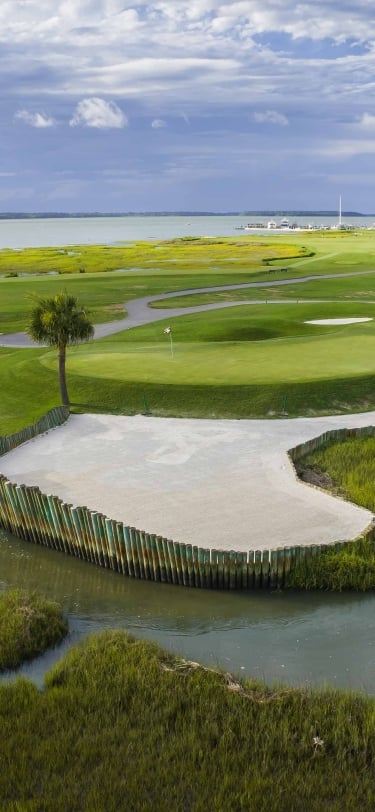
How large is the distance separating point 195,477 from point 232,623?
26.4 feet

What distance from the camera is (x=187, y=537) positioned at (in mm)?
21547

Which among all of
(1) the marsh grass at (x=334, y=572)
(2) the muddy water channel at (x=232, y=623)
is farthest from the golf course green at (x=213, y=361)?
(1) the marsh grass at (x=334, y=572)

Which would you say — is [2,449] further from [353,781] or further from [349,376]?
[353,781]

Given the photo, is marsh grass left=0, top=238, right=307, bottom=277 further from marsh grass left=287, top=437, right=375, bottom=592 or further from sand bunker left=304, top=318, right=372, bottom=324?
marsh grass left=287, top=437, right=375, bottom=592

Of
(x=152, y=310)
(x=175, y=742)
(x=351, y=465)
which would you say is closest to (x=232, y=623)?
(x=175, y=742)

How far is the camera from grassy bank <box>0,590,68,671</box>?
1702 cm

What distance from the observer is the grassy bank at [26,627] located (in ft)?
55.8

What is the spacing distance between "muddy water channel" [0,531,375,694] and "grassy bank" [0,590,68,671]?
0.29 meters

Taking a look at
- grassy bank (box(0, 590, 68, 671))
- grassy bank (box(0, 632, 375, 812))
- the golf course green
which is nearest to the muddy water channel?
grassy bank (box(0, 590, 68, 671))

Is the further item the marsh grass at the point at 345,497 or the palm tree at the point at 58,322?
the palm tree at the point at 58,322

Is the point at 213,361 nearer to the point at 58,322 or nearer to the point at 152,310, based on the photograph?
the point at 58,322

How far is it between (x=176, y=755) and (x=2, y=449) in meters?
18.9

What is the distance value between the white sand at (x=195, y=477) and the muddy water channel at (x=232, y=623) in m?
1.76

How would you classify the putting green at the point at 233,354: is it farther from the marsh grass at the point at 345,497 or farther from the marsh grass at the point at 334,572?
the marsh grass at the point at 334,572
